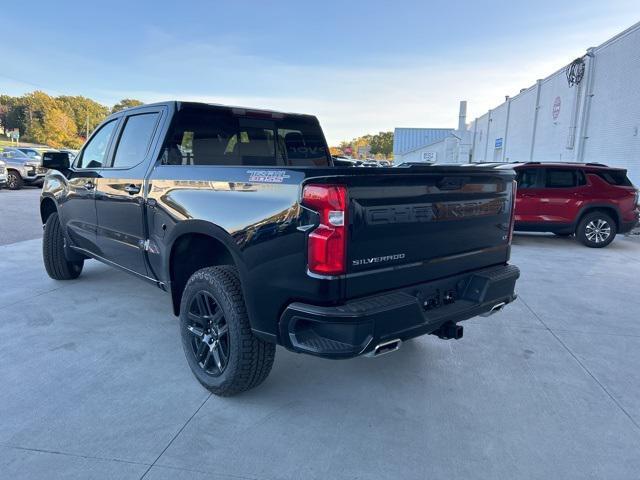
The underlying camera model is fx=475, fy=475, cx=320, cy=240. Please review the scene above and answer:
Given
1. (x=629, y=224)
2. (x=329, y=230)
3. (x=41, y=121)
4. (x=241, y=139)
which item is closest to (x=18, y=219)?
(x=241, y=139)

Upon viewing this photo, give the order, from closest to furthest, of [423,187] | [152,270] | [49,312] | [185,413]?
[423,187] → [185,413] → [152,270] → [49,312]

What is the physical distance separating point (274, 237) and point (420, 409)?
1.55 m

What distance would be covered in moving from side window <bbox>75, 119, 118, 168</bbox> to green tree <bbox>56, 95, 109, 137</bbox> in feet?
279

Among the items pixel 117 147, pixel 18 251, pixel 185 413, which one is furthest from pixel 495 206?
pixel 18 251

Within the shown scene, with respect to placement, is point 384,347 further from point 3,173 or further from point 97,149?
point 3,173

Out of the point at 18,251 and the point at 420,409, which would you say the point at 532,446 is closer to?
the point at 420,409

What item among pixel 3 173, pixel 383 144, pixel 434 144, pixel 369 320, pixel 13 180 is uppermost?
pixel 383 144

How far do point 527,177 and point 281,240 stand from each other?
8.69 m

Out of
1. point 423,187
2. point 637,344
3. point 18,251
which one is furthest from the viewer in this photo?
point 18,251

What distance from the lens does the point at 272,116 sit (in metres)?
4.52

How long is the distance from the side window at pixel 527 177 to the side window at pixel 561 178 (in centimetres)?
23

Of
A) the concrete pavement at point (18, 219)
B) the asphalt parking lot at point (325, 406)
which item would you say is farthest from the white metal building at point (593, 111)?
the concrete pavement at point (18, 219)

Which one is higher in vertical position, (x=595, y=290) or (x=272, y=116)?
(x=272, y=116)

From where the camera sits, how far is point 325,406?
317 cm
